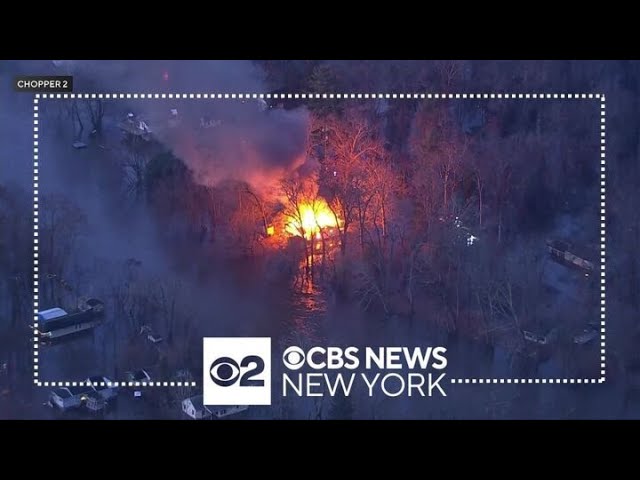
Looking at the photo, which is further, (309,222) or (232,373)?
(309,222)

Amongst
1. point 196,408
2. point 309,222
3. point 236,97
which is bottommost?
point 196,408

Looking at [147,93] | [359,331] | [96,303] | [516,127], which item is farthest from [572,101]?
[96,303]

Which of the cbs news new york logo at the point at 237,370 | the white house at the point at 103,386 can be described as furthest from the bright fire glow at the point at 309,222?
the white house at the point at 103,386

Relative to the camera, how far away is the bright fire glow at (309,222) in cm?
905

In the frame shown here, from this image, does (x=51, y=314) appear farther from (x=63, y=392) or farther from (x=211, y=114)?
(x=211, y=114)

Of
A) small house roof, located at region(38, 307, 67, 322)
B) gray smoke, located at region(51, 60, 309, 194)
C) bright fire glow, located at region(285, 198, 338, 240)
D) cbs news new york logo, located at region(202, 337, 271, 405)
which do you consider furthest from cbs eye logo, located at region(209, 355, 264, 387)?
gray smoke, located at region(51, 60, 309, 194)

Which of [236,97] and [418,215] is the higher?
[236,97]

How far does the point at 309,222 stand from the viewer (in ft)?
29.8

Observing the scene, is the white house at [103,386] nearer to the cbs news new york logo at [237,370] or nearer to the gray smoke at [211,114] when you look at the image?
the cbs news new york logo at [237,370]

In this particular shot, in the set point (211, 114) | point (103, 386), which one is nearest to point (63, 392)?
point (103, 386)

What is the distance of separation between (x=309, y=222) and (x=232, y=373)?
1231 mm

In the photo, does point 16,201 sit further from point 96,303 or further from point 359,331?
point 359,331

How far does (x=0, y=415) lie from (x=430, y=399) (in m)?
3.11

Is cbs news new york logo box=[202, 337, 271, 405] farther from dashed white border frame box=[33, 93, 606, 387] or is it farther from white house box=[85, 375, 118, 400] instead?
white house box=[85, 375, 118, 400]
